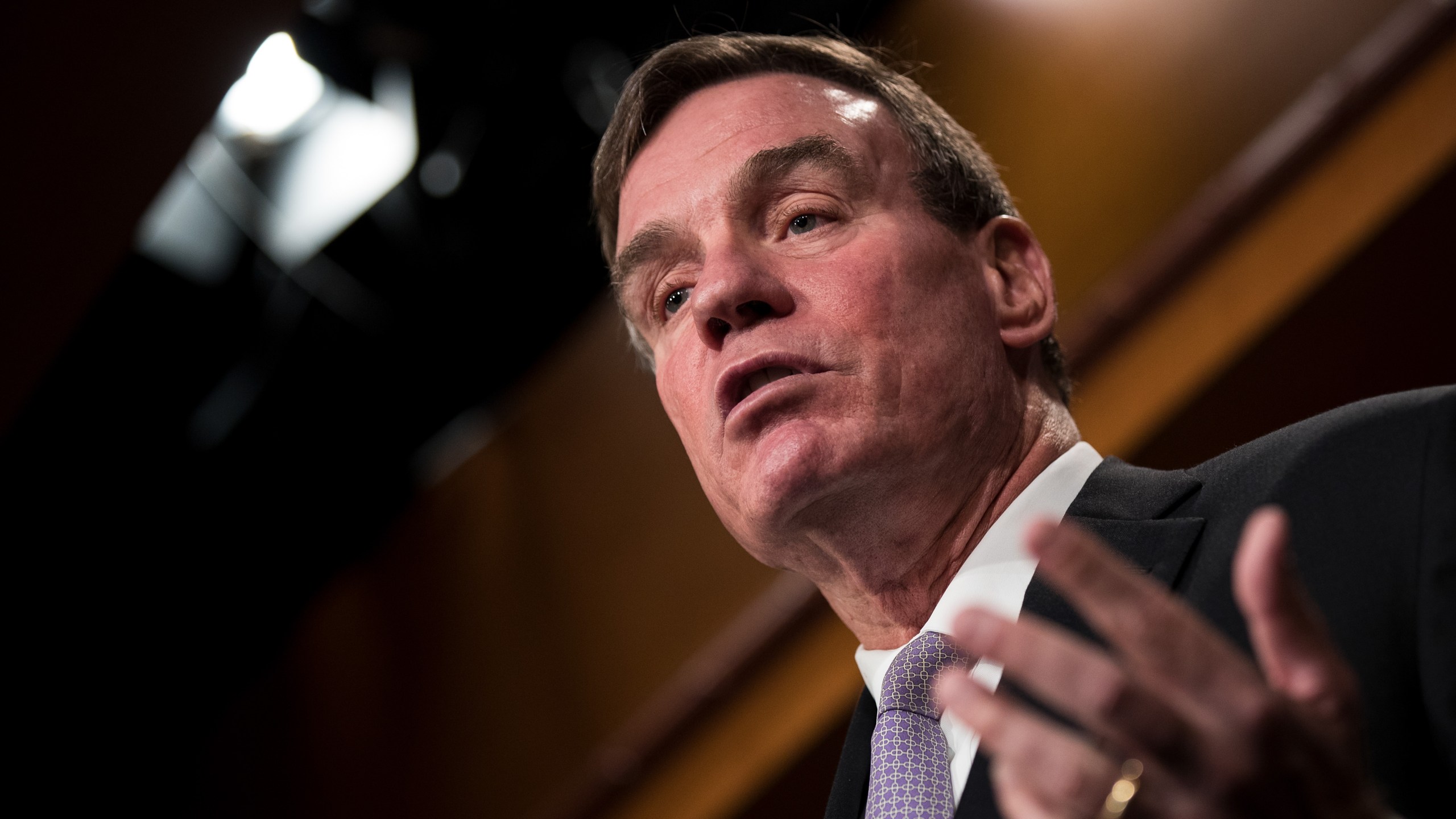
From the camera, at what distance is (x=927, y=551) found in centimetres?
137

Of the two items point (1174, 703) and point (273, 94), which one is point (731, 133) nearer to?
point (1174, 703)

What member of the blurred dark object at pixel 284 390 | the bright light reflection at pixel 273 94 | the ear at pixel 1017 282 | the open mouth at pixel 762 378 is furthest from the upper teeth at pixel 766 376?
the bright light reflection at pixel 273 94

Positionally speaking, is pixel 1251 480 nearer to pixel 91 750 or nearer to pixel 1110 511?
pixel 1110 511

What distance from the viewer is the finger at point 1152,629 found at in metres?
0.64

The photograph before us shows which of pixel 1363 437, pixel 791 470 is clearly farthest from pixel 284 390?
pixel 1363 437

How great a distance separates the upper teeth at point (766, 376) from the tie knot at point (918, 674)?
345 mm

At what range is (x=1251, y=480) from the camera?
106 cm

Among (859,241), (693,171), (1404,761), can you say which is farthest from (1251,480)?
(693,171)

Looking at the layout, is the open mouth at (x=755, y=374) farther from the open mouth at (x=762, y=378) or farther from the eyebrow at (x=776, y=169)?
the eyebrow at (x=776, y=169)

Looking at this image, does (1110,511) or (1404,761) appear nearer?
(1404,761)

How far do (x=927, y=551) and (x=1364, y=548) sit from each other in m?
0.54

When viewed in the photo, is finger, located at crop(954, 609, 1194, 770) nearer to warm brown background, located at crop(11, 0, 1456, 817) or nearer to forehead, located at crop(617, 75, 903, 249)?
forehead, located at crop(617, 75, 903, 249)

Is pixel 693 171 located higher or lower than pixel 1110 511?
higher

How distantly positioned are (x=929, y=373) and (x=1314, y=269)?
138cm
